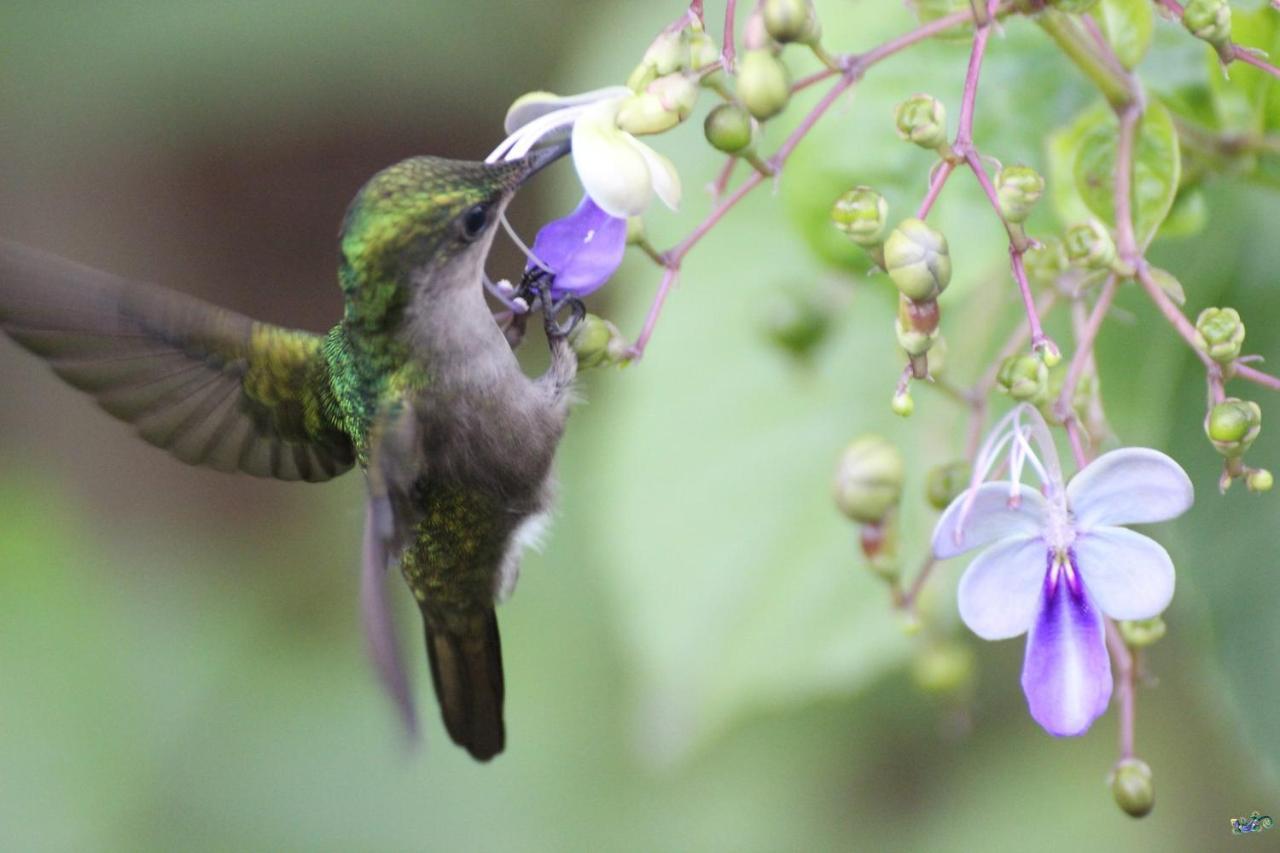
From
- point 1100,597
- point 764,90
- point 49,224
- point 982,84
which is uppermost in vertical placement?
point 49,224

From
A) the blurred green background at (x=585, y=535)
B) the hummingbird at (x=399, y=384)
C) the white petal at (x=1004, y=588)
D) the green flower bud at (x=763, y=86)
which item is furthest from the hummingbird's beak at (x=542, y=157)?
the white petal at (x=1004, y=588)

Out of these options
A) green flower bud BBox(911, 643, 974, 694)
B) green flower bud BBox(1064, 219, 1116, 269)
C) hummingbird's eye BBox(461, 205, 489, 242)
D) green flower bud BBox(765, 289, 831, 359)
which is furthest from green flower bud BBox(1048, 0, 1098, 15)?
green flower bud BBox(911, 643, 974, 694)

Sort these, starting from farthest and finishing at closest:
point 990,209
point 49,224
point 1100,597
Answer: point 49,224, point 990,209, point 1100,597

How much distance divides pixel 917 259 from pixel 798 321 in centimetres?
70

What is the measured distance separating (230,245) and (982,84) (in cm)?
306

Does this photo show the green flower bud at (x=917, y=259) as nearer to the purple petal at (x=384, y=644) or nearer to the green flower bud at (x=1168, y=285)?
the green flower bud at (x=1168, y=285)

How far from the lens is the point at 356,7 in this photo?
3529 millimetres

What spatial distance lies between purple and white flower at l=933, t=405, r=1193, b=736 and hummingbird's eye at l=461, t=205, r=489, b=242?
0.51 m

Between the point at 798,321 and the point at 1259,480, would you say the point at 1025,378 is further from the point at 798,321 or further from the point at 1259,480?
the point at 798,321

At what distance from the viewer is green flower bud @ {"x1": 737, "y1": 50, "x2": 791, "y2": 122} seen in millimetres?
1412

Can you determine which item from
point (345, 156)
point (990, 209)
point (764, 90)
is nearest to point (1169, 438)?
point (990, 209)

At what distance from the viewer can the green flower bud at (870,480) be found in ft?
5.40

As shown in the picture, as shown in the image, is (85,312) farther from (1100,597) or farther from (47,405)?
(47,405)

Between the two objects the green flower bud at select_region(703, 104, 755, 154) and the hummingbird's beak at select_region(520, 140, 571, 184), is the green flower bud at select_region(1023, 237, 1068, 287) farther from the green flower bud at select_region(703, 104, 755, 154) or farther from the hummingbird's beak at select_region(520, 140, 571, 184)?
the hummingbird's beak at select_region(520, 140, 571, 184)
